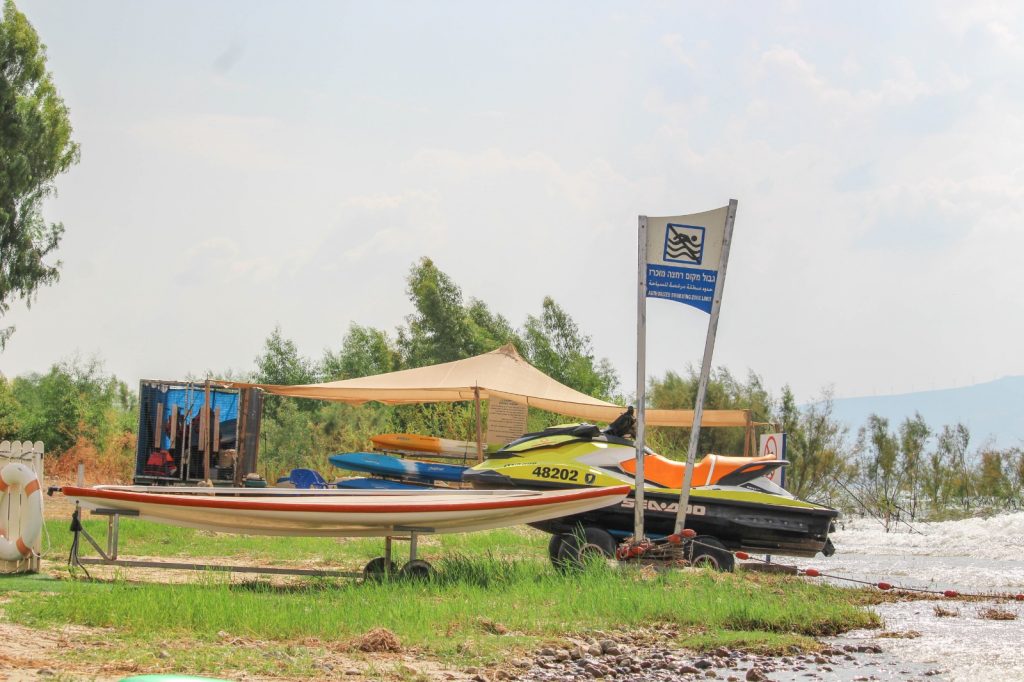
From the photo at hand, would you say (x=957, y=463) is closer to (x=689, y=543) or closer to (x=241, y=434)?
(x=241, y=434)

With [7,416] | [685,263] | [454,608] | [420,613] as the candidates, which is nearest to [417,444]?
[685,263]

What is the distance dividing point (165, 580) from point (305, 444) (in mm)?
19597

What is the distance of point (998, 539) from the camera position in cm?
1780

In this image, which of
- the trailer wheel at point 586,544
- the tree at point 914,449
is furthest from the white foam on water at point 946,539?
the trailer wheel at point 586,544

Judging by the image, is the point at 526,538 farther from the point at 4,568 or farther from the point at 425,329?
the point at 425,329

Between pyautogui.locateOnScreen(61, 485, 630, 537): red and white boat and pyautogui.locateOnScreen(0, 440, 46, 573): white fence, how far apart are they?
59 centimetres

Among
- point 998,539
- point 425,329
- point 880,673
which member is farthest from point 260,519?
point 425,329

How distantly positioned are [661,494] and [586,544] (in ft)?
2.88

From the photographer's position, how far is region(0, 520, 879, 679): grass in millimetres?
6430

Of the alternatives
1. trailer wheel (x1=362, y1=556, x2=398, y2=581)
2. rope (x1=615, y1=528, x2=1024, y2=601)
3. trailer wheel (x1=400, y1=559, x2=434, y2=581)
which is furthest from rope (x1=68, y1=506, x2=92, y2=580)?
rope (x1=615, y1=528, x2=1024, y2=601)

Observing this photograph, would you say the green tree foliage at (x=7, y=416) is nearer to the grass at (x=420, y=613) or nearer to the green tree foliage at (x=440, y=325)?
the green tree foliage at (x=440, y=325)

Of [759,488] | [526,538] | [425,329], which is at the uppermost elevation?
[425,329]

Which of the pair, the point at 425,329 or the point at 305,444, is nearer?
the point at 305,444

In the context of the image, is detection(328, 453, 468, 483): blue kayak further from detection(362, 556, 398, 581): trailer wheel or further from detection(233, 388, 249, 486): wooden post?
detection(362, 556, 398, 581): trailer wheel
